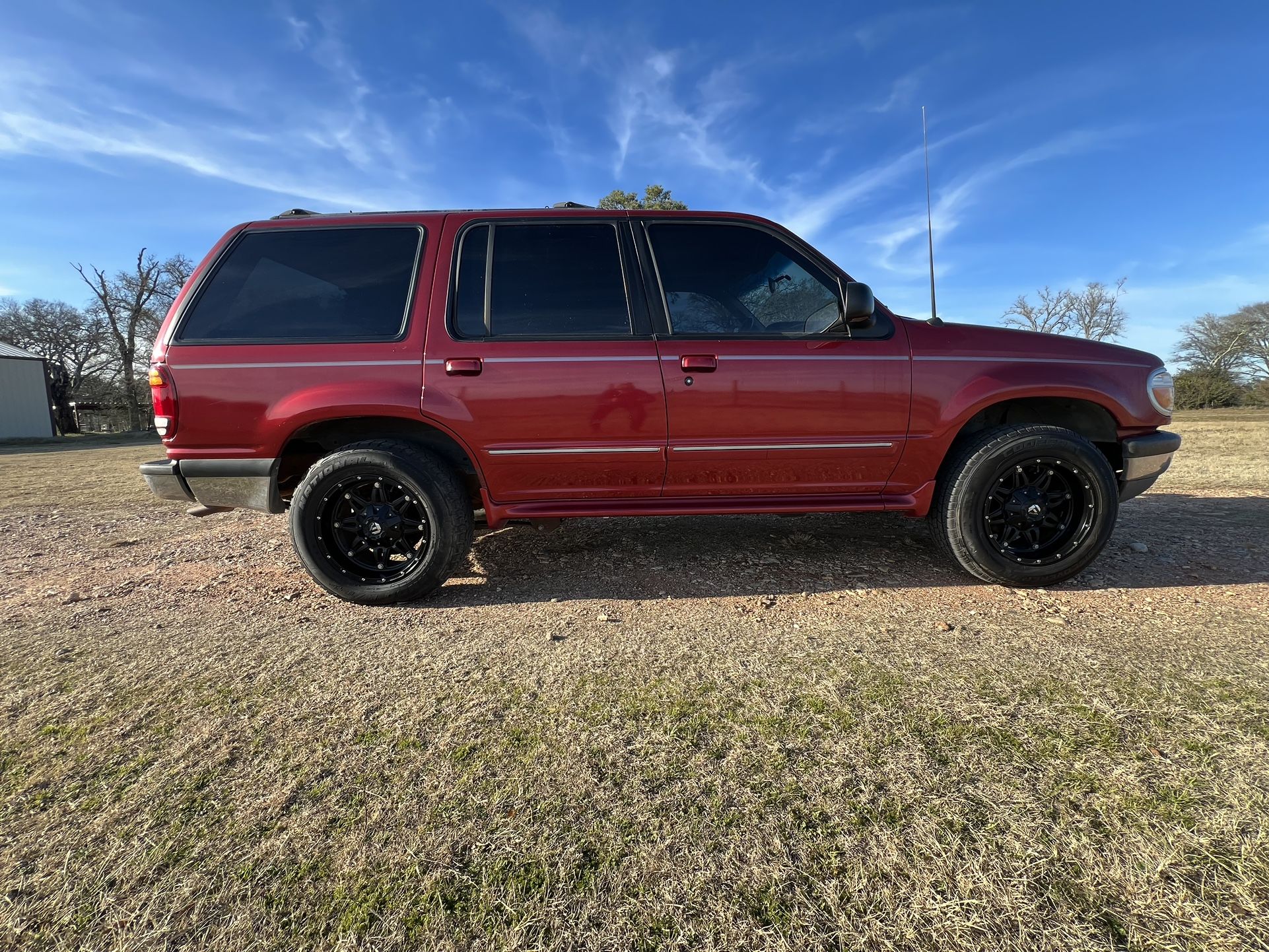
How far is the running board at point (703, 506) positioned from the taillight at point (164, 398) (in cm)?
156

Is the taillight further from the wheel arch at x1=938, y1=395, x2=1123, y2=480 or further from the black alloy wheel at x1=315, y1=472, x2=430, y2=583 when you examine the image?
the wheel arch at x1=938, y1=395, x2=1123, y2=480

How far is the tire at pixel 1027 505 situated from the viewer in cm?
295

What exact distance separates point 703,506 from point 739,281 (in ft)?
4.29

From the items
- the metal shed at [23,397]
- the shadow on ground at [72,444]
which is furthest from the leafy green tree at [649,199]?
the metal shed at [23,397]

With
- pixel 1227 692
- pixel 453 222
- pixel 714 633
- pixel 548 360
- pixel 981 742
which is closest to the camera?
pixel 981 742

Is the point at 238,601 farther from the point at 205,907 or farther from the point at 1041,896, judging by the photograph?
the point at 1041,896

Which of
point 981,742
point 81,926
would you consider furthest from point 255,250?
point 981,742

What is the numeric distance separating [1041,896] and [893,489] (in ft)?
7.19

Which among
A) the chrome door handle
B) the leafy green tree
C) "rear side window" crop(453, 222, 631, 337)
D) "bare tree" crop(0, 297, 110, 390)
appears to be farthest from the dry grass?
"bare tree" crop(0, 297, 110, 390)

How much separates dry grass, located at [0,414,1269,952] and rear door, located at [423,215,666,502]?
0.70 m

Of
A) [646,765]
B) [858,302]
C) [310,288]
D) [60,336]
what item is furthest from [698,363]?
[60,336]

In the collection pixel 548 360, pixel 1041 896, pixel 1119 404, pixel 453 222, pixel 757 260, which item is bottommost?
pixel 1041 896

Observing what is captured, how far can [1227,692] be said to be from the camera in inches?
77.3

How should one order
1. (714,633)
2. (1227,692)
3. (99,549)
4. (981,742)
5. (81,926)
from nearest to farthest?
1. (81,926)
2. (981,742)
3. (1227,692)
4. (714,633)
5. (99,549)
